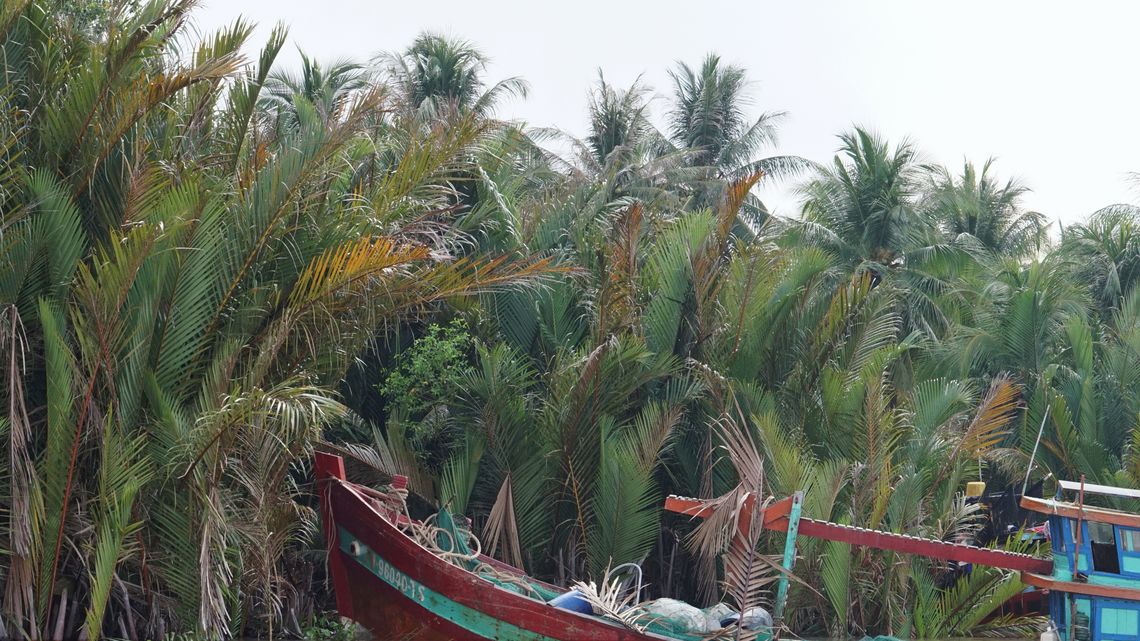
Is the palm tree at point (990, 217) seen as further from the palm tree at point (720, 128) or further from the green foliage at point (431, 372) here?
the green foliage at point (431, 372)

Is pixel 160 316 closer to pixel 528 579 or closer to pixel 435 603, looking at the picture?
pixel 435 603

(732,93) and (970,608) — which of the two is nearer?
(970,608)

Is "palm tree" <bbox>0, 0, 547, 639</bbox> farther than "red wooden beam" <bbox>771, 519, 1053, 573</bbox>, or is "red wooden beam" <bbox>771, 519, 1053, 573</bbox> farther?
"red wooden beam" <bbox>771, 519, 1053, 573</bbox>

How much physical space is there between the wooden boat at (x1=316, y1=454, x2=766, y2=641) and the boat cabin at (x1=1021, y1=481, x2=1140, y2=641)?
9.44ft

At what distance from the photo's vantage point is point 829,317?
40.3 ft

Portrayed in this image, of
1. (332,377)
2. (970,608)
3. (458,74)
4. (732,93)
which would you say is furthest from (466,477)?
(732,93)

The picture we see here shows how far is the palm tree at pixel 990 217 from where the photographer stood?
26.5 metres

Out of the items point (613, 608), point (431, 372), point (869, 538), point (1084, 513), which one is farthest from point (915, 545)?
point (431, 372)

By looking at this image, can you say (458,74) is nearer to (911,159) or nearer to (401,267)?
(911,159)

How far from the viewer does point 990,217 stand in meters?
26.9

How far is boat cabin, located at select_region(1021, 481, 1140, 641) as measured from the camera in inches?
352

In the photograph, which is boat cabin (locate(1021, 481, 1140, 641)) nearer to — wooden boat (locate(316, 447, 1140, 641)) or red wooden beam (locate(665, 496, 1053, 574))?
wooden boat (locate(316, 447, 1140, 641))

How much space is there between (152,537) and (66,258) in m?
2.02

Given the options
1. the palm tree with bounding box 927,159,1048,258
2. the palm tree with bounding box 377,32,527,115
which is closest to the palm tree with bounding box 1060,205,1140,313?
the palm tree with bounding box 927,159,1048,258
